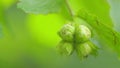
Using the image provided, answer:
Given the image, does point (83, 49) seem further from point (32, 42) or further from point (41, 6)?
point (32, 42)

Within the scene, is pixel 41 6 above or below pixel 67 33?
above

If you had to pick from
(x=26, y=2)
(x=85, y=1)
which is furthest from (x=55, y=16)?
(x=26, y=2)

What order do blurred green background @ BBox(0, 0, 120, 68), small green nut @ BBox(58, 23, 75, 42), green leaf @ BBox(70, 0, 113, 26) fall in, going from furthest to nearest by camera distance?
blurred green background @ BBox(0, 0, 120, 68)
green leaf @ BBox(70, 0, 113, 26)
small green nut @ BBox(58, 23, 75, 42)

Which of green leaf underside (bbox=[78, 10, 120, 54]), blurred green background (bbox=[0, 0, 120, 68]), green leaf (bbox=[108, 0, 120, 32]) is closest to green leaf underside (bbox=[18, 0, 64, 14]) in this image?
green leaf underside (bbox=[78, 10, 120, 54])

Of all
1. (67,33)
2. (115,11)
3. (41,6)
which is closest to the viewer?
(67,33)

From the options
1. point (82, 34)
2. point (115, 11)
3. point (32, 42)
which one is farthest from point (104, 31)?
point (32, 42)

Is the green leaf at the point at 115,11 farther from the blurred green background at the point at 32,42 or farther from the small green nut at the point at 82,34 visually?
the small green nut at the point at 82,34

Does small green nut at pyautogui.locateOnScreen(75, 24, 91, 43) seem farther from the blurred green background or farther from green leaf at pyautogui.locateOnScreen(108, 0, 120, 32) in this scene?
green leaf at pyautogui.locateOnScreen(108, 0, 120, 32)
